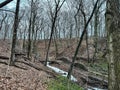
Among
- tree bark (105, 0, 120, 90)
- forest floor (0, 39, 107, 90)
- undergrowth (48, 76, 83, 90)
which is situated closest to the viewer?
tree bark (105, 0, 120, 90)

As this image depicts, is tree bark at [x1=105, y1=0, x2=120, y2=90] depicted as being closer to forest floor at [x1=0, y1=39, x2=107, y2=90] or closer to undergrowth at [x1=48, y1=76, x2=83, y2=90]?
forest floor at [x1=0, y1=39, x2=107, y2=90]

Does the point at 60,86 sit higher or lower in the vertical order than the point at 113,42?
lower

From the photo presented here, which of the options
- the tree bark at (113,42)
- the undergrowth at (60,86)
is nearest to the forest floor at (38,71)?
the undergrowth at (60,86)

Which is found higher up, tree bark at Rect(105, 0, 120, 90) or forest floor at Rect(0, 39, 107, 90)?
tree bark at Rect(105, 0, 120, 90)

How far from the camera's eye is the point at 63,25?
67125 millimetres

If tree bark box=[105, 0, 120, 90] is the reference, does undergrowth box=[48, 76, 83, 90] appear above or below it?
below

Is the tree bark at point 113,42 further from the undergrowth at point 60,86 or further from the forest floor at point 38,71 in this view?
the undergrowth at point 60,86

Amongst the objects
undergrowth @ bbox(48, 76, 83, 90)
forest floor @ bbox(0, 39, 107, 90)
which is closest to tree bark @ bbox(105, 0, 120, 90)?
forest floor @ bbox(0, 39, 107, 90)

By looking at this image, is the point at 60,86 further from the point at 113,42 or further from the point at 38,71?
the point at 113,42

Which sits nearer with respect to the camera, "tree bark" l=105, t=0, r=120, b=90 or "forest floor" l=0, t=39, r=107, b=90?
"tree bark" l=105, t=0, r=120, b=90

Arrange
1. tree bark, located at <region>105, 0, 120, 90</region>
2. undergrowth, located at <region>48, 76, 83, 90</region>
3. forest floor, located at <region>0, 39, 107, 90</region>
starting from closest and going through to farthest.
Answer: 1. tree bark, located at <region>105, 0, 120, 90</region>
2. forest floor, located at <region>0, 39, 107, 90</region>
3. undergrowth, located at <region>48, 76, 83, 90</region>

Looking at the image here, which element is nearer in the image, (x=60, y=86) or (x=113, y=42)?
(x=113, y=42)

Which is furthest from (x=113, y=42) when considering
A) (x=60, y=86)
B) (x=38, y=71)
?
(x=38, y=71)

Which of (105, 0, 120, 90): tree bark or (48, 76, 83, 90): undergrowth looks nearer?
(105, 0, 120, 90): tree bark
